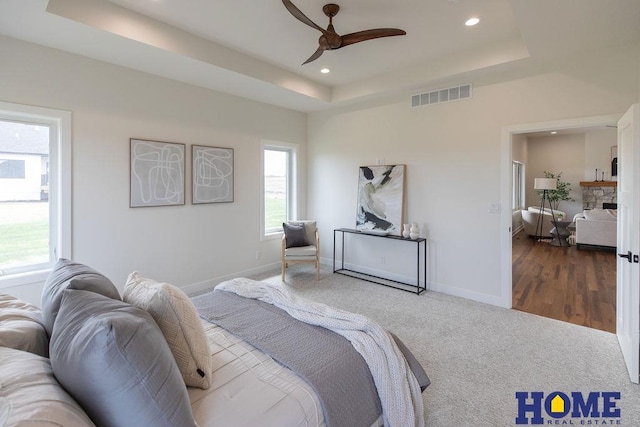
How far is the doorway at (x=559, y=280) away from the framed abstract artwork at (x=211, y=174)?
11.9 ft

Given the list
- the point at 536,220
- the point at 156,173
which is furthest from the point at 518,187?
the point at 156,173

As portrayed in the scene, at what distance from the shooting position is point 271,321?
6.54ft

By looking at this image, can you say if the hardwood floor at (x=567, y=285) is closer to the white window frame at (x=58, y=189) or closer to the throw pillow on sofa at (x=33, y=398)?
the throw pillow on sofa at (x=33, y=398)

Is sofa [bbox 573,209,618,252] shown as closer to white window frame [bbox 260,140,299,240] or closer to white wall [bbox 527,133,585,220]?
white wall [bbox 527,133,585,220]

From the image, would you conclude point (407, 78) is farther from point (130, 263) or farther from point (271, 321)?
point (130, 263)

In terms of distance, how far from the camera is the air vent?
4.00 m

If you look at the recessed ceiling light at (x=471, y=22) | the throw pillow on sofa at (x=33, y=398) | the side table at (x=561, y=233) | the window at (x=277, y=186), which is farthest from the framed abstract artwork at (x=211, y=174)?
the side table at (x=561, y=233)

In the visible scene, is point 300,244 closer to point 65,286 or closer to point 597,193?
point 65,286

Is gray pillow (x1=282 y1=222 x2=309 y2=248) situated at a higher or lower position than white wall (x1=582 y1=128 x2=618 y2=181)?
lower

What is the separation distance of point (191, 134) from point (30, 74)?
63.2 inches

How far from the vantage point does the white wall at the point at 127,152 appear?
3119 millimetres

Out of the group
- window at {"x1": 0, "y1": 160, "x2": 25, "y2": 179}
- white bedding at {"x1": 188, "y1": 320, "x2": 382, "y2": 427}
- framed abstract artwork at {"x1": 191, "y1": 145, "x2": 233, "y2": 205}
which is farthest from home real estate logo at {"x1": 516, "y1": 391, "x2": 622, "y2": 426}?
window at {"x1": 0, "y1": 160, "x2": 25, "y2": 179}

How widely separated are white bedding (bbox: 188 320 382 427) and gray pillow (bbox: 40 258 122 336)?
64 centimetres

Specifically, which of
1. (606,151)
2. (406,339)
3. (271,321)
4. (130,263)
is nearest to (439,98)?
(406,339)
